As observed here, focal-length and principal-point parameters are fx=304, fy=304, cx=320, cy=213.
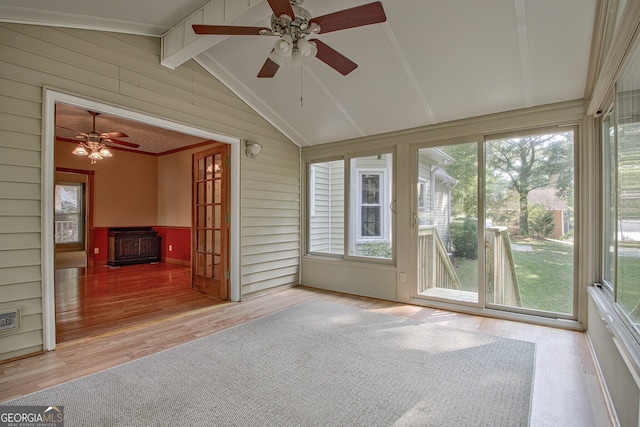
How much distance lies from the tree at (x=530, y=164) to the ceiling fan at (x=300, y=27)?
2.24 meters

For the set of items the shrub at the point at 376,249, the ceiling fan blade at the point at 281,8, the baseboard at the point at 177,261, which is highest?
the ceiling fan blade at the point at 281,8

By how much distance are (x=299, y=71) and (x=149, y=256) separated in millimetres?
6257

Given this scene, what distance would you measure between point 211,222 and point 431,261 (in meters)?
3.19

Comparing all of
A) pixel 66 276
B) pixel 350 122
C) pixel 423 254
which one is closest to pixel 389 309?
pixel 423 254

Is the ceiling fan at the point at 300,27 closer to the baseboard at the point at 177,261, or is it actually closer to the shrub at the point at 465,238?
the shrub at the point at 465,238

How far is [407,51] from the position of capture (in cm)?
289

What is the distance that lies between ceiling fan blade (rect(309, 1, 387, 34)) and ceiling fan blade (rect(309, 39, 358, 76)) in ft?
0.50

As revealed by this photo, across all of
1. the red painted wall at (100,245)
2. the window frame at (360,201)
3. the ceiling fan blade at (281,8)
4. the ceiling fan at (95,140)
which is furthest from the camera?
the red painted wall at (100,245)

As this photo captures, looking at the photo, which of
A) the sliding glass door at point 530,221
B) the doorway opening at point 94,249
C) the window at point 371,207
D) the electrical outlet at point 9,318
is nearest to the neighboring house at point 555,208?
the sliding glass door at point 530,221

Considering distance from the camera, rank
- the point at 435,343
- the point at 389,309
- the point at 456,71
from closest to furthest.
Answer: the point at 435,343 < the point at 456,71 < the point at 389,309

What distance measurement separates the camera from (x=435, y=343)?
275 cm

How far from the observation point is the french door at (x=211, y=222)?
13.9ft

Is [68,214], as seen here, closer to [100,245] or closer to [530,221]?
[100,245]

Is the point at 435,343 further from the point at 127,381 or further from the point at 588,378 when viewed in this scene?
the point at 127,381
